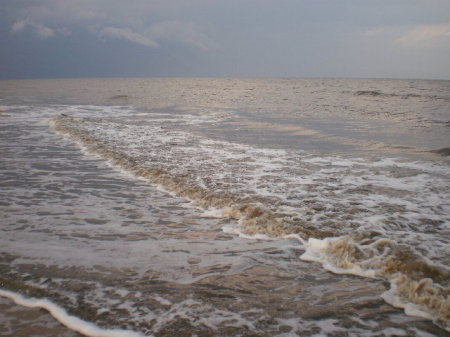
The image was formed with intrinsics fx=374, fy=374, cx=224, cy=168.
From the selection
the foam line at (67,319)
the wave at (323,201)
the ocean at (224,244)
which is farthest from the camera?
the wave at (323,201)

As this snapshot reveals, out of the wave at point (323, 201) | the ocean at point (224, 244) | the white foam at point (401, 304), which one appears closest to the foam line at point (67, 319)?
the ocean at point (224, 244)

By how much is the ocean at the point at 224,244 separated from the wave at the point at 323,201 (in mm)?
26

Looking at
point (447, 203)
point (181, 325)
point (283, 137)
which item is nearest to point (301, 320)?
point (181, 325)

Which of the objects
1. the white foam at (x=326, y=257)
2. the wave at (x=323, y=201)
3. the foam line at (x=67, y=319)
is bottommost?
the white foam at (x=326, y=257)

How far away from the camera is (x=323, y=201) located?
6.15 m

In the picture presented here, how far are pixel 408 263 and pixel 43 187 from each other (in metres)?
6.16

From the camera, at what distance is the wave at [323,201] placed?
12.5 feet

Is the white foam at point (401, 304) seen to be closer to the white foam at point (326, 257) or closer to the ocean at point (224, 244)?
the ocean at point (224, 244)

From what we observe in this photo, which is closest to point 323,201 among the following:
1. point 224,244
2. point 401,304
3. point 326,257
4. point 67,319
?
point 326,257

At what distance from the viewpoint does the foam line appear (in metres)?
2.72

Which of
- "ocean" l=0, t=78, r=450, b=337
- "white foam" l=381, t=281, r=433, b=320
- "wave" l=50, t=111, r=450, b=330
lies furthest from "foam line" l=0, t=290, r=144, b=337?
"wave" l=50, t=111, r=450, b=330

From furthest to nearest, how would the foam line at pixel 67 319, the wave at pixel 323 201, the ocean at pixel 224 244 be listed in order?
the wave at pixel 323 201 → the ocean at pixel 224 244 → the foam line at pixel 67 319

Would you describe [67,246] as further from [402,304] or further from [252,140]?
[252,140]

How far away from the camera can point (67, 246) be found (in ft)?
14.1
